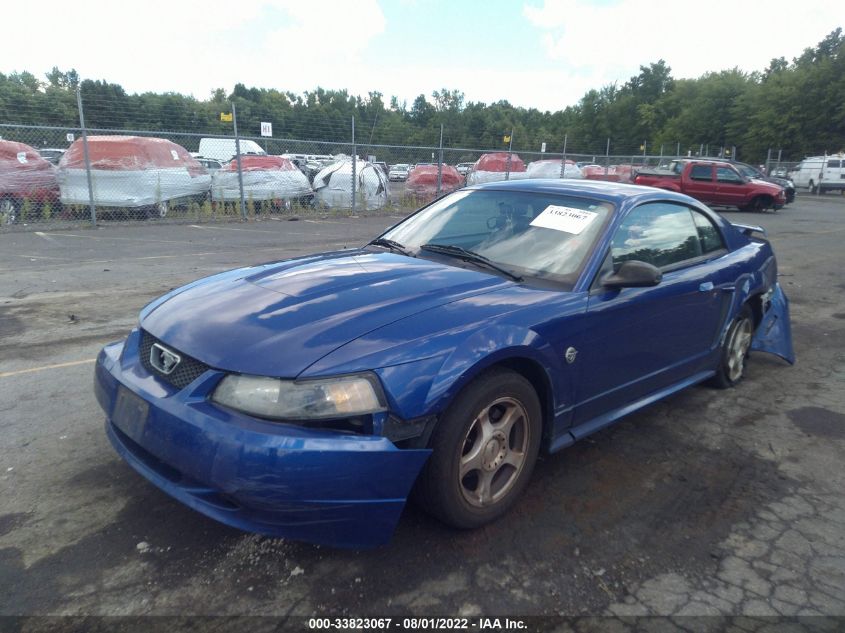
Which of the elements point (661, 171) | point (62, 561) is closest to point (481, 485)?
point (62, 561)

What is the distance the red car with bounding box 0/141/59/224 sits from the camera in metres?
13.2

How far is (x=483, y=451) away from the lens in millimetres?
2699

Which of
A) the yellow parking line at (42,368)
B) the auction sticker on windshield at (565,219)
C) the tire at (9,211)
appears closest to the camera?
the auction sticker on windshield at (565,219)

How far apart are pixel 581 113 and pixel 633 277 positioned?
87.7m

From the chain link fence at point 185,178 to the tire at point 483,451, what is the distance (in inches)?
473

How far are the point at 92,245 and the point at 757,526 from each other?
1129 centimetres

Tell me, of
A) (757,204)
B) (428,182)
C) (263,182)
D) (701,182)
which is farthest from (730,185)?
(263,182)

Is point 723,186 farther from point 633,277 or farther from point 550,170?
point 633,277

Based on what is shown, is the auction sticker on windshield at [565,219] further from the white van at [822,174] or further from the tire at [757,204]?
the white van at [822,174]

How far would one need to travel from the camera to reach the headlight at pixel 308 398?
2.26 meters

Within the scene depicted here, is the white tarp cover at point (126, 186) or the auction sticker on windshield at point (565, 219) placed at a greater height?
the auction sticker on windshield at point (565, 219)

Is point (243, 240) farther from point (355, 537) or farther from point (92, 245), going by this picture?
point (355, 537)

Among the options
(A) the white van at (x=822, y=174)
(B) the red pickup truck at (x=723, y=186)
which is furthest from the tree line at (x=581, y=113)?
(B) the red pickup truck at (x=723, y=186)

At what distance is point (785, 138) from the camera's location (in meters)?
46.6
